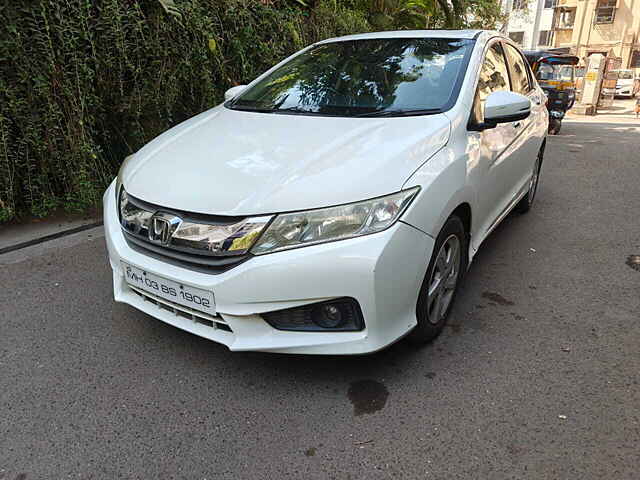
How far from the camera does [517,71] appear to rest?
4129 millimetres

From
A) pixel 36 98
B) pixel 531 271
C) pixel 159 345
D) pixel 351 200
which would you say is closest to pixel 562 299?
pixel 531 271

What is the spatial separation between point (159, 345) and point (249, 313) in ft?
2.87

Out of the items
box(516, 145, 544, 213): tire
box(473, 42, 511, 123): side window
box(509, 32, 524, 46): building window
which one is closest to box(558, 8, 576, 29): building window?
box(509, 32, 524, 46): building window

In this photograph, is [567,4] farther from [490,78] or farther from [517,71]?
[490,78]

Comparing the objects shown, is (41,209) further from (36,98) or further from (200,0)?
(200,0)

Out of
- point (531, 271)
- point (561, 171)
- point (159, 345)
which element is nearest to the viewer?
point (159, 345)

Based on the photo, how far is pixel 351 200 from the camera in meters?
2.10

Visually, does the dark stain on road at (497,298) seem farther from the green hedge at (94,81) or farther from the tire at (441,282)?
the green hedge at (94,81)

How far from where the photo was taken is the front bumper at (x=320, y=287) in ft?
6.72

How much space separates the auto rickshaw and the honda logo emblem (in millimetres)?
11509

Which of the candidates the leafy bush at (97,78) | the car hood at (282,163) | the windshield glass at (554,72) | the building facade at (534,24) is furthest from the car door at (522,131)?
the building facade at (534,24)

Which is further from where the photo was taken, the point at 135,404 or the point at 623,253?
the point at 623,253

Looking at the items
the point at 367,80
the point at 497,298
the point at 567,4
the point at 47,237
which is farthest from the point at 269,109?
the point at 567,4

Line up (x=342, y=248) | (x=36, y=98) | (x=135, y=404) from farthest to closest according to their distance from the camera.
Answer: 1. (x=36, y=98)
2. (x=135, y=404)
3. (x=342, y=248)
